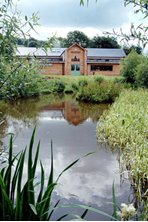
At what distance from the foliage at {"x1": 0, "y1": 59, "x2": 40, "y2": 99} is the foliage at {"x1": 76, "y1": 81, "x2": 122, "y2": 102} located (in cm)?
1121

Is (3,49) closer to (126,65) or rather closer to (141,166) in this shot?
(141,166)

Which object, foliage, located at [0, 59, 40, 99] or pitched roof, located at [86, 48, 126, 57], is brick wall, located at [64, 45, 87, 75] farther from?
foliage, located at [0, 59, 40, 99]

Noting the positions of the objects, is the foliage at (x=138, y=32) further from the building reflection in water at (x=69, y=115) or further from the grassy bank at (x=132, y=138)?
the building reflection in water at (x=69, y=115)

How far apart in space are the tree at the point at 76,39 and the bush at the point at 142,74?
9661 mm

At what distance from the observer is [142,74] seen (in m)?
13.5

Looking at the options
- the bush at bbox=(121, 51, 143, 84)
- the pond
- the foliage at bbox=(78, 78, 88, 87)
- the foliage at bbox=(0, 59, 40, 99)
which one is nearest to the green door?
the foliage at bbox=(78, 78, 88, 87)

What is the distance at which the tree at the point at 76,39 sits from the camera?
918 inches

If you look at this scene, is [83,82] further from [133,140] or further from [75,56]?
[133,140]

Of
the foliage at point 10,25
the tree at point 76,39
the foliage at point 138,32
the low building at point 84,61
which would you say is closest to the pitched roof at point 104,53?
the low building at point 84,61

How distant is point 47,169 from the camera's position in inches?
163

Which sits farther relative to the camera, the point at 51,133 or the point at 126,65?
the point at 126,65

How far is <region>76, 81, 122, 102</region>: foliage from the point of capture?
13.1 meters

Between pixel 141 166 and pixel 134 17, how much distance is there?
7.81 ft

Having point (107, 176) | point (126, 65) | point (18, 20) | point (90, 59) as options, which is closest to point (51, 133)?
point (107, 176)
